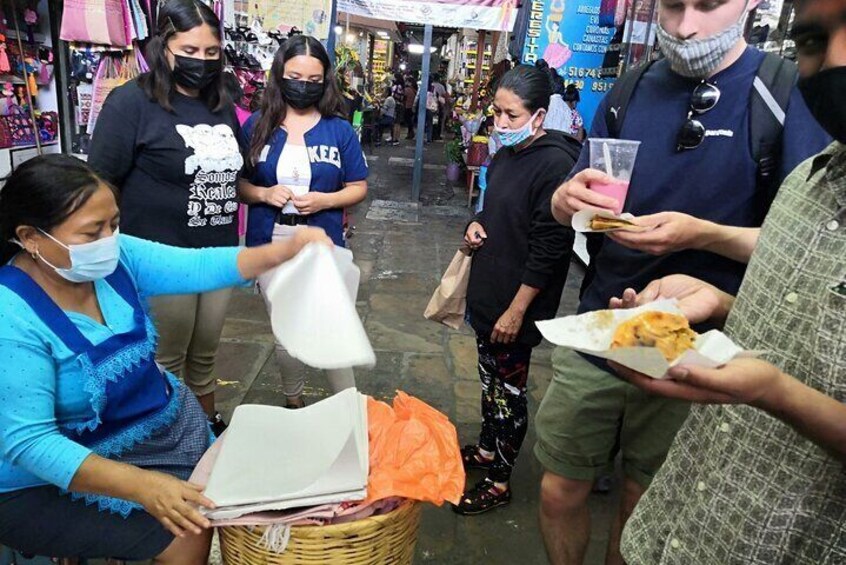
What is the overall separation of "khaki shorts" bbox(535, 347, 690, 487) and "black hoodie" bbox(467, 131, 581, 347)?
19.2 inches

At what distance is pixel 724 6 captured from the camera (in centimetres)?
161

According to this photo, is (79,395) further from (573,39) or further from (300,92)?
(573,39)

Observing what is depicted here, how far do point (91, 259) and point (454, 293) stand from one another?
1.59 metres

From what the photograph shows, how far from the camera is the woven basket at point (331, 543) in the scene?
1.50 meters

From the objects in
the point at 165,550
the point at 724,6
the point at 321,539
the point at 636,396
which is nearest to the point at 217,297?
the point at 165,550

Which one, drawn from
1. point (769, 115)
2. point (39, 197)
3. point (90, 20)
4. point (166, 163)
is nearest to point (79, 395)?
point (39, 197)

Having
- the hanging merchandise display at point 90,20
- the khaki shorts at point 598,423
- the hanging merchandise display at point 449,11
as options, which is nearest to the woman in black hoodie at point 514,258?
the khaki shorts at point 598,423

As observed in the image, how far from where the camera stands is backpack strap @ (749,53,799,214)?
63.0 inches

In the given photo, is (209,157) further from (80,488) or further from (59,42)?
(59,42)

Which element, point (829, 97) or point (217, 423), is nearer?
point (829, 97)

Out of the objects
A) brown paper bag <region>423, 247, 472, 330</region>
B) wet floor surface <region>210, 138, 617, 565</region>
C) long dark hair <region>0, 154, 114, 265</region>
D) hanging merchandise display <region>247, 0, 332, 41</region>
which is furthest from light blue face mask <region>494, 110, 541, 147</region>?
hanging merchandise display <region>247, 0, 332, 41</region>

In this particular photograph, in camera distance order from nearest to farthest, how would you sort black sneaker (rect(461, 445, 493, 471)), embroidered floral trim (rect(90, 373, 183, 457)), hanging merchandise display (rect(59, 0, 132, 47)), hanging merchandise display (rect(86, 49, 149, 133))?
embroidered floral trim (rect(90, 373, 183, 457)), black sneaker (rect(461, 445, 493, 471)), hanging merchandise display (rect(59, 0, 132, 47)), hanging merchandise display (rect(86, 49, 149, 133))

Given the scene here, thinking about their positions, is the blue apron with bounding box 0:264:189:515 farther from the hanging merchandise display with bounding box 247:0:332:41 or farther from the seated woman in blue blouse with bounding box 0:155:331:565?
the hanging merchandise display with bounding box 247:0:332:41

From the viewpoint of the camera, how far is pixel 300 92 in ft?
9.23
